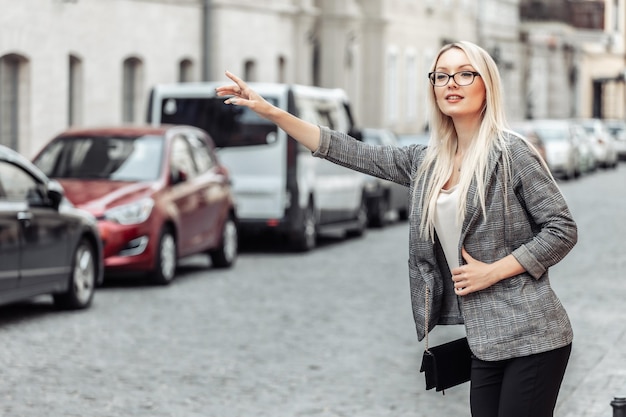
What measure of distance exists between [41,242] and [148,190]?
10.6 ft

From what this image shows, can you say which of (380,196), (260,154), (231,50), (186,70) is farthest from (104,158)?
(231,50)

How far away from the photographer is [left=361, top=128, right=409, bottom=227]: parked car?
25.2 m

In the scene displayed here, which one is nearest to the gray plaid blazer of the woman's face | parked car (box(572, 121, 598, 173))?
the woman's face

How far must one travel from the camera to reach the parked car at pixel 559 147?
4456 centimetres

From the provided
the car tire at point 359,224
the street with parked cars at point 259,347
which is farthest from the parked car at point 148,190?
the car tire at point 359,224

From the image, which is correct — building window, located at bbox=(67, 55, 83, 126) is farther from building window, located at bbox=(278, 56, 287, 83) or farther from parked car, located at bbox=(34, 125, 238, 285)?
building window, located at bbox=(278, 56, 287, 83)

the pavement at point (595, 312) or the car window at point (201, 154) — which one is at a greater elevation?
the car window at point (201, 154)

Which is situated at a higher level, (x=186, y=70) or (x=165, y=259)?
(x=186, y=70)

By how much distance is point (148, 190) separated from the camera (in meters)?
15.9

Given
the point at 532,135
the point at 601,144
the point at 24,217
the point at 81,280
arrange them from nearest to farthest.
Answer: the point at 24,217 → the point at 81,280 → the point at 532,135 → the point at 601,144

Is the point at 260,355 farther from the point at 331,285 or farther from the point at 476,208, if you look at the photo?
the point at 476,208

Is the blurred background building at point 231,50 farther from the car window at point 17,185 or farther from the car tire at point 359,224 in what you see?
the car window at point 17,185

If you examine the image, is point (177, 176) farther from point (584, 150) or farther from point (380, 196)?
point (584, 150)

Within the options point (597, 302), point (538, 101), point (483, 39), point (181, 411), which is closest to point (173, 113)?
point (597, 302)
